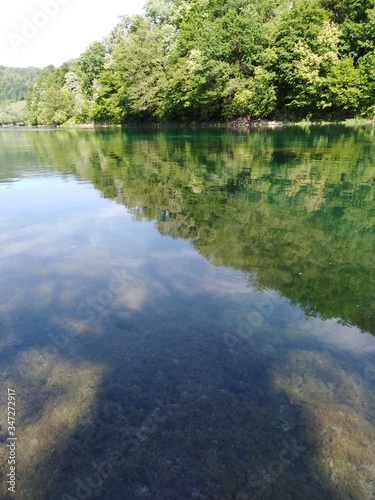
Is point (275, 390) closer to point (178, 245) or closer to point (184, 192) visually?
point (178, 245)

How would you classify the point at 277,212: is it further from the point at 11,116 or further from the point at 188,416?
the point at 11,116

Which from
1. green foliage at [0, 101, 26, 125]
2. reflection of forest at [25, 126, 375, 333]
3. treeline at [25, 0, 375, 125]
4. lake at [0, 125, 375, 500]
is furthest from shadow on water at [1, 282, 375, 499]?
green foliage at [0, 101, 26, 125]

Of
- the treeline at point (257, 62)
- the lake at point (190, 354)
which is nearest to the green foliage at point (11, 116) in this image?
the treeline at point (257, 62)

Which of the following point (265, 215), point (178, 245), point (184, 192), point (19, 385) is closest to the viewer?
point (19, 385)

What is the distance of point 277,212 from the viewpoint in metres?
10.5

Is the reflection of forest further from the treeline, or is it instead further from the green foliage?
the green foliage

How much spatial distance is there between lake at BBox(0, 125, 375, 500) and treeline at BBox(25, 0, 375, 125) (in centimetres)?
4326

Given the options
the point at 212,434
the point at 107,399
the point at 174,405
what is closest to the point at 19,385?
the point at 107,399

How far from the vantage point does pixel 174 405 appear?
150 inches

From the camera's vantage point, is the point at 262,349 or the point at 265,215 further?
the point at 265,215

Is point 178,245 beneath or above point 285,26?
beneath

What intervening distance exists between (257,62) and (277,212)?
48936mm

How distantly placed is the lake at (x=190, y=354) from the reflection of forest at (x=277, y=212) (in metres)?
0.06

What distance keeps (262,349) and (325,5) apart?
60.1m
